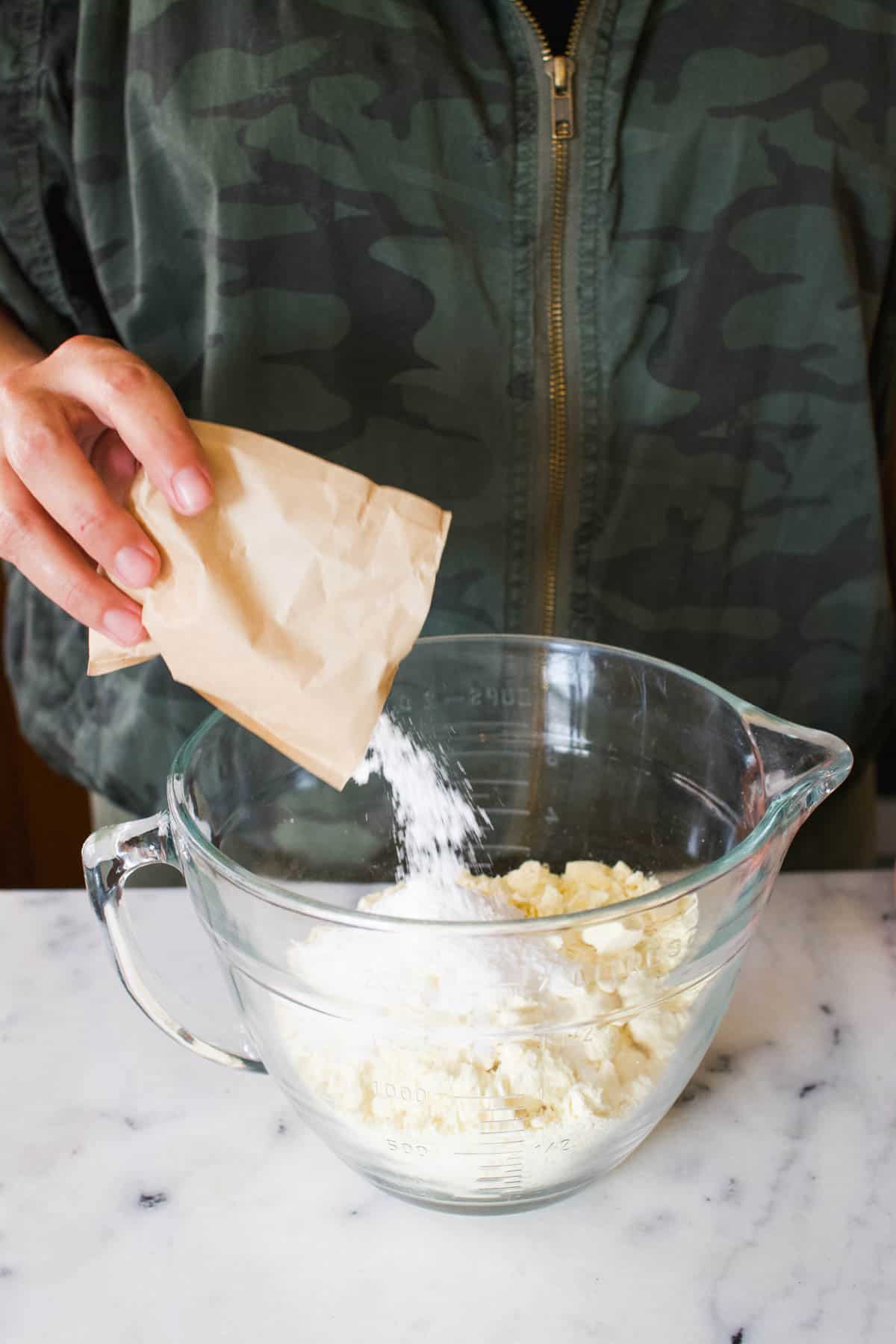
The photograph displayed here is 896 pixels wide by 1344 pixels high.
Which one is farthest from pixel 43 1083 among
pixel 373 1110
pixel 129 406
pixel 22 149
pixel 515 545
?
pixel 22 149

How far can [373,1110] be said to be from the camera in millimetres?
562

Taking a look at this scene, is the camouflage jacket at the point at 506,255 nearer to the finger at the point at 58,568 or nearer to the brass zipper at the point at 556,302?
the brass zipper at the point at 556,302

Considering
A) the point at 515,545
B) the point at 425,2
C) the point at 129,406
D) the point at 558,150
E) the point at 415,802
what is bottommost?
the point at 415,802

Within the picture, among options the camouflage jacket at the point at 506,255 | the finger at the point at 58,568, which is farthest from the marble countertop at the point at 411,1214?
the camouflage jacket at the point at 506,255

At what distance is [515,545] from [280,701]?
43 centimetres

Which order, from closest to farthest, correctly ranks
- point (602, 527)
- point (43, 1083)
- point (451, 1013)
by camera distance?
point (451, 1013)
point (43, 1083)
point (602, 527)

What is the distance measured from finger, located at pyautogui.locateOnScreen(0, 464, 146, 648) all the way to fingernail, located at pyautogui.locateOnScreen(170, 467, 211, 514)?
67mm

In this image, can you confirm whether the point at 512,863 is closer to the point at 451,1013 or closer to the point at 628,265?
the point at 451,1013

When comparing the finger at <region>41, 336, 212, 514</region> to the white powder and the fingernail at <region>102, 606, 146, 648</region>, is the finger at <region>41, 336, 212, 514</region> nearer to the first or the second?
the fingernail at <region>102, 606, 146, 648</region>

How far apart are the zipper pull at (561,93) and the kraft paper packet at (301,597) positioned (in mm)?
440

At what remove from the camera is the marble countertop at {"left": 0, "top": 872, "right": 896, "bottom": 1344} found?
536mm

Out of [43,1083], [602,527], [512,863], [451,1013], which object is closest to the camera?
[451,1013]

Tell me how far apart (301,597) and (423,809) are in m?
0.25

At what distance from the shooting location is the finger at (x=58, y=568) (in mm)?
601
